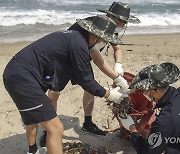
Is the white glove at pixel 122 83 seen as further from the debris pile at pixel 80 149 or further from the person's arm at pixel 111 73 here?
the debris pile at pixel 80 149

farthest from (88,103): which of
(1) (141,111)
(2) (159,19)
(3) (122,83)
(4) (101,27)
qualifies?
(2) (159,19)

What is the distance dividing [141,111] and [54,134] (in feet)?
3.42

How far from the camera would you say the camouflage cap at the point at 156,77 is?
3123mm

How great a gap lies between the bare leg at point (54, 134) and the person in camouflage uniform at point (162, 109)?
76 cm

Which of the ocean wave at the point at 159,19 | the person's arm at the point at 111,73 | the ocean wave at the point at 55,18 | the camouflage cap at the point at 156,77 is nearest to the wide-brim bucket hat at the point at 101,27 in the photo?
the camouflage cap at the point at 156,77

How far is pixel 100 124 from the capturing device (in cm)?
511

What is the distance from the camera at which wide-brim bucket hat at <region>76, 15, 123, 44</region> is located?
140 inches

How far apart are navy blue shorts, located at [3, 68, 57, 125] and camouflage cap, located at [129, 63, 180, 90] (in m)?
0.86

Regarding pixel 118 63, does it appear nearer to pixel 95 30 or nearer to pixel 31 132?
pixel 95 30

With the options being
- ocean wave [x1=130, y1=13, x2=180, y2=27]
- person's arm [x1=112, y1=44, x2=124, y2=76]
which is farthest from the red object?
ocean wave [x1=130, y1=13, x2=180, y2=27]

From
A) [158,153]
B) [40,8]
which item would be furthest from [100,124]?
[40,8]

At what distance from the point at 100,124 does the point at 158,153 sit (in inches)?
80.1

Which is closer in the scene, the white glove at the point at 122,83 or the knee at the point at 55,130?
the knee at the point at 55,130

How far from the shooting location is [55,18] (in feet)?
45.0
